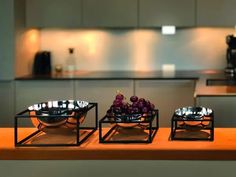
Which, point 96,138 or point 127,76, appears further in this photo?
point 127,76

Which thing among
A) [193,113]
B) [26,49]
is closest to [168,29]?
[26,49]

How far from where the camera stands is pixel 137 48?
5492 mm

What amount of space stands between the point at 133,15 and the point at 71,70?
39.9 inches

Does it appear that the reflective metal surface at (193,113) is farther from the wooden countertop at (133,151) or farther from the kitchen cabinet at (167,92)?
the kitchen cabinet at (167,92)

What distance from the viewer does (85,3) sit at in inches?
198

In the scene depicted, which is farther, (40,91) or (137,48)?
(137,48)

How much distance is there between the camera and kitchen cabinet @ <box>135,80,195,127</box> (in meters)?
4.77

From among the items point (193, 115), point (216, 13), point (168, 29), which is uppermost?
point (216, 13)

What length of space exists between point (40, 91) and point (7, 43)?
23.0 inches

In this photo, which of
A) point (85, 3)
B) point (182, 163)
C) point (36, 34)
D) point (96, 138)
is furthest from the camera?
point (36, 34)

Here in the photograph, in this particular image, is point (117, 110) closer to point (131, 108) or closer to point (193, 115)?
point (131, 108)

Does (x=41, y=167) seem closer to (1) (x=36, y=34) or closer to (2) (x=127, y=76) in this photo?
(2) (x=127, y=76)

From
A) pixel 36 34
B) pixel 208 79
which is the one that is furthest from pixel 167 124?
pixel 36 34

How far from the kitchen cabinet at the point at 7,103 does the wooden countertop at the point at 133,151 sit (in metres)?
3.11
